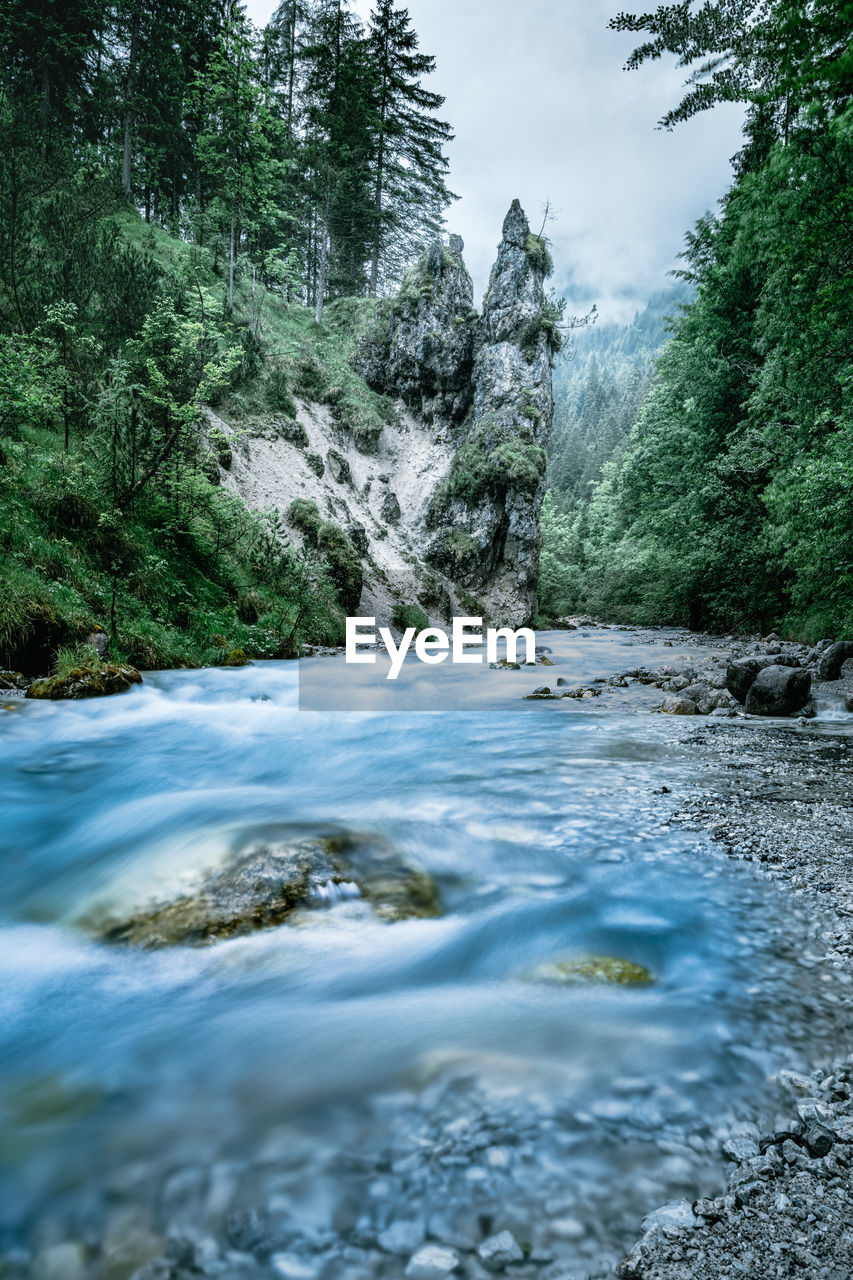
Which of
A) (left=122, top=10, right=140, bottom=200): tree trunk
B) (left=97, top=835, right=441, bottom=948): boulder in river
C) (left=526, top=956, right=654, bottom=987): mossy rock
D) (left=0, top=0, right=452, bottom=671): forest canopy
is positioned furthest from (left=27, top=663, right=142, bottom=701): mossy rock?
(left=122, top=10, right=140, bottom=200): tree trunk

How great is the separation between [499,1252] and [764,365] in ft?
57.3

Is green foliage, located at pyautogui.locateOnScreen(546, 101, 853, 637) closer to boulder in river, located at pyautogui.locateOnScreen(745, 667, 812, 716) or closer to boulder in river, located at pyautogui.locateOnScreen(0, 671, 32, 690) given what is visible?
boulder in river, located at pyautogui.locateOnScreen(745, 667, 812, 716)

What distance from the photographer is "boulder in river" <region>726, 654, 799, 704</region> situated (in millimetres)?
9312

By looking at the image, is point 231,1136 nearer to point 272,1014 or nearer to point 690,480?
point 272,1014

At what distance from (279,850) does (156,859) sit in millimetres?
914

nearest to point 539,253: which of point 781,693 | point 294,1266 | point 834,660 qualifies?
point 834,660

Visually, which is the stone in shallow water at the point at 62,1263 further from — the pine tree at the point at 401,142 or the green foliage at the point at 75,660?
the pine tree at the point at 401,142

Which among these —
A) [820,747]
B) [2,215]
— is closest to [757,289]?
[820,747]

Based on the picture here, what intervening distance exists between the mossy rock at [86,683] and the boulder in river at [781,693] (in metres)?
9.33

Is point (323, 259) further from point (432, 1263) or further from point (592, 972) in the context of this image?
point (432, 1263)

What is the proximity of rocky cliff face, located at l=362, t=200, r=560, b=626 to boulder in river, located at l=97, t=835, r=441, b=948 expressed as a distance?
21.6 meters

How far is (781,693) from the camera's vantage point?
27.9 feet

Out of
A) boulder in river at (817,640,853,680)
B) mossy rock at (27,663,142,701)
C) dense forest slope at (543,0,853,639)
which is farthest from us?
boulder in river at (817,640,853,680)

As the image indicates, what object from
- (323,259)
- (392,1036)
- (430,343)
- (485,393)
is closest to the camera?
(392,1036)
